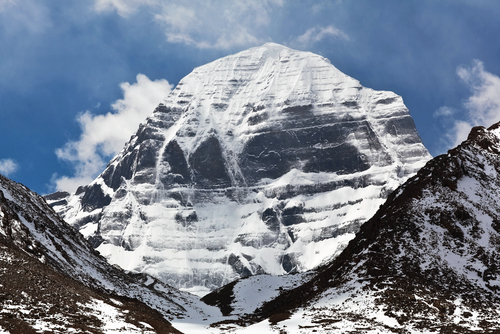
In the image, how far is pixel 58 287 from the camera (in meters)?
81.1

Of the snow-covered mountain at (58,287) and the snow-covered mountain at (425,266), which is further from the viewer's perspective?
the snow-covered mountain at (425,266)

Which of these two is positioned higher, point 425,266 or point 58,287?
point 58,287

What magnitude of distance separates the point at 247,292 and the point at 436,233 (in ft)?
221

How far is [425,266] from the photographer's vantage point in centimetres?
8594

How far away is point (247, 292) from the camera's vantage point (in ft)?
489

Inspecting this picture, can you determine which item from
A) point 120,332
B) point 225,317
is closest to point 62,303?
point 120,332

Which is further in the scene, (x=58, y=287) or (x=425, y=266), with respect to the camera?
(x=425, y=266)

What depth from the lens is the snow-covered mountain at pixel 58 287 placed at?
69.9 m

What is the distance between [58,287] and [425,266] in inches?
2019

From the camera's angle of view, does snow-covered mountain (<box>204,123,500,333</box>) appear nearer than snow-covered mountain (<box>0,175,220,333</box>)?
No

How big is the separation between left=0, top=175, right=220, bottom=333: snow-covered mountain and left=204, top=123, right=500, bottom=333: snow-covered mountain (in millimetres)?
17369

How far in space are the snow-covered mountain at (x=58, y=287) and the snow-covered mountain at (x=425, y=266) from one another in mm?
17369

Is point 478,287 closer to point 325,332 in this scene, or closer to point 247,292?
point 325,332

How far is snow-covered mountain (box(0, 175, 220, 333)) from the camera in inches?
2753
